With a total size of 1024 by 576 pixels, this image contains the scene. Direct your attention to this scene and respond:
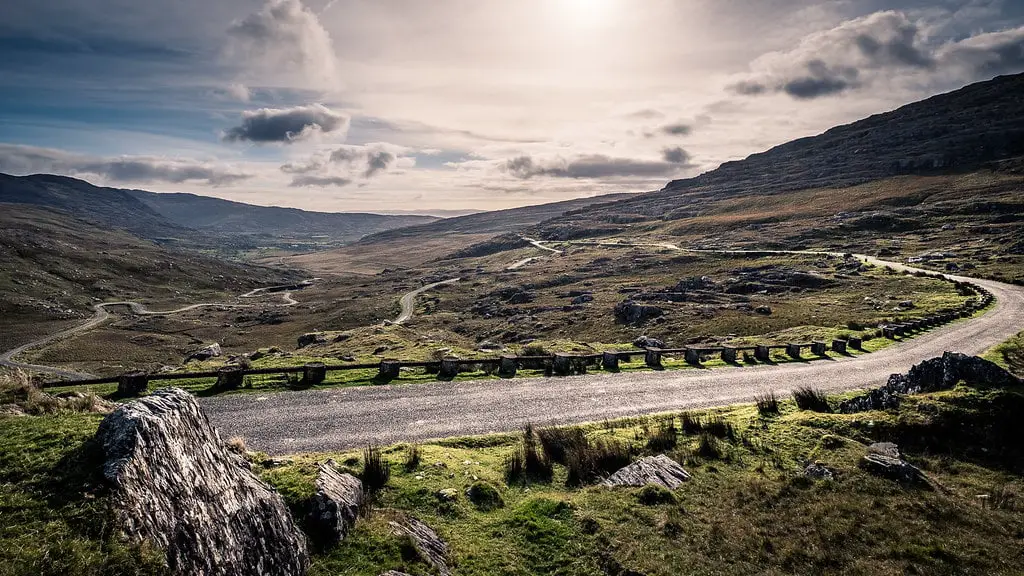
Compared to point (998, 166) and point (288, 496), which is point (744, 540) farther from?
point (998, 166)

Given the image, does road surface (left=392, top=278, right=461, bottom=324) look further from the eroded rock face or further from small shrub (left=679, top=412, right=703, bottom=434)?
the eroded rock face

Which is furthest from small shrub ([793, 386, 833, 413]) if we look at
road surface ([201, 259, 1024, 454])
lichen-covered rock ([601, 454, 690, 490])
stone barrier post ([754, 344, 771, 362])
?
stone barrier post ([754, 344, 771, 362])

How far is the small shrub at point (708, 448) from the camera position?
15680 millimetres

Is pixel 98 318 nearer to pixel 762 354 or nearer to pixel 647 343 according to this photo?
pixel 647 343

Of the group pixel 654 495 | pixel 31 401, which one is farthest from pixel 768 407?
pixel 31 401

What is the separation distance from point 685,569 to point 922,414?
11740 mm

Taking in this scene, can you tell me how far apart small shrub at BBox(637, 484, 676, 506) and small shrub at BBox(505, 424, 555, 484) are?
2812 mm

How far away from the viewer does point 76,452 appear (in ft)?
25.1

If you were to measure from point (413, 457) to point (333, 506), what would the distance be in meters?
4.31

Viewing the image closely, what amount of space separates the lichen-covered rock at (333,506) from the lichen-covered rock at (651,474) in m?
7.05

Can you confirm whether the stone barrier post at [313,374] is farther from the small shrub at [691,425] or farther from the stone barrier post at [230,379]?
the small shrub at [691,425]

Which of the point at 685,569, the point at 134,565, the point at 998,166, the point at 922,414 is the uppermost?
the point at 998,166

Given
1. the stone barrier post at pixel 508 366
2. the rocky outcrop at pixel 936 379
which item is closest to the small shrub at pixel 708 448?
the rocky outcrop at pixel 936 379

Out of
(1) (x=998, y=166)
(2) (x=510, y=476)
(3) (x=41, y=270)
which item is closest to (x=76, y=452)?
(2) (x=510, y=476)
